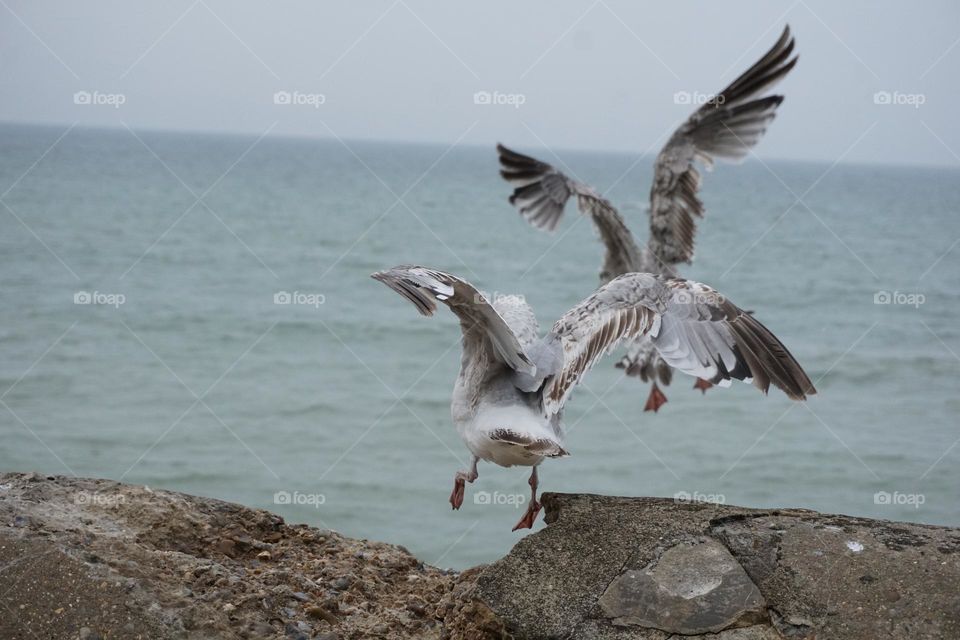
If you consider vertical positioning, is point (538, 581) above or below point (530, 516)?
below

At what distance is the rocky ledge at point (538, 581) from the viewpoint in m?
3.45

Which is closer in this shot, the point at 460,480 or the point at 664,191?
the point at 460,480

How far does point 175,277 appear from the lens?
21875 millimetres

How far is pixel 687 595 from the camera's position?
11.8ft

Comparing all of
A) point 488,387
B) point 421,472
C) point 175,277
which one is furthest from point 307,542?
point 175,277

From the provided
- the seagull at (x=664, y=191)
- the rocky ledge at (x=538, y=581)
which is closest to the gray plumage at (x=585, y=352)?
the rocky ledge at (x=538, y=581)

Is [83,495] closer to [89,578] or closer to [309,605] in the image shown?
[89,578]

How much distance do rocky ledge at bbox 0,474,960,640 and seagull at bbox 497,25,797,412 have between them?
4634mm

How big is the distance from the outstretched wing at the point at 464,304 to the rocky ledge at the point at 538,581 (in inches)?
25.2

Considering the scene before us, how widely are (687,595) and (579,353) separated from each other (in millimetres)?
1166

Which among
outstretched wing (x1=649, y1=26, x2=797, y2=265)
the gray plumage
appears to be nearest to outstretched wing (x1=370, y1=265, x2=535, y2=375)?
the gray plumage

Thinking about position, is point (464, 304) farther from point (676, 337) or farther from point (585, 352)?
point (676, 337)

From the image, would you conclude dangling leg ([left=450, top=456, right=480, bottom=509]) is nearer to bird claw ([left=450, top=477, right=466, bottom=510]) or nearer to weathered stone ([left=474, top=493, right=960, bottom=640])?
bird claw ([left=450, top=477, right=466, bottom=510])

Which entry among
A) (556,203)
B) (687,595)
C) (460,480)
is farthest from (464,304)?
(556,203)
